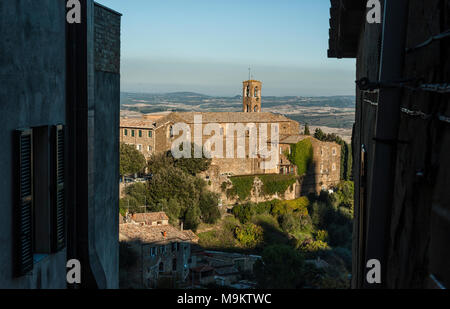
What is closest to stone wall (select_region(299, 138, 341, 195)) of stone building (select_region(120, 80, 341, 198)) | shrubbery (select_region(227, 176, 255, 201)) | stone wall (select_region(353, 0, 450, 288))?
stone building (select_region(120, 80, 341, 198))

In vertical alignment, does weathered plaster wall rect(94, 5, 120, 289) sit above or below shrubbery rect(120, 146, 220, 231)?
above

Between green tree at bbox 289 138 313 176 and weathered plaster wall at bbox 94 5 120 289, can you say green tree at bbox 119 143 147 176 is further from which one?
weathered plaster wall at bbox 94 5 120 289

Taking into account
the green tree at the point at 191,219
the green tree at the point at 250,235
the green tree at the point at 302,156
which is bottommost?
the green tree at the point at 250,235

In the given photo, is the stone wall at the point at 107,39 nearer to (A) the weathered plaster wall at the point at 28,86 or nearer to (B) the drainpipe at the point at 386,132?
(A) the weathered plaster wall at the point at 28,86

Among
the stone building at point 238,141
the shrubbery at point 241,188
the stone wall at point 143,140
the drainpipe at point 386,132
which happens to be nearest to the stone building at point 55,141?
the drainpipe at point 386,132

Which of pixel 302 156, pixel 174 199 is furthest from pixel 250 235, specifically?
pixel 302 156

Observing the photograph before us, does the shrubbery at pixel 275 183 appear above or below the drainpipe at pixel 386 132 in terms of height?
below

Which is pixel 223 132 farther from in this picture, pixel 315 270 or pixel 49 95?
pixel 49 95

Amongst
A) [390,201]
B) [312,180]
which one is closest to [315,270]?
[312,180]
